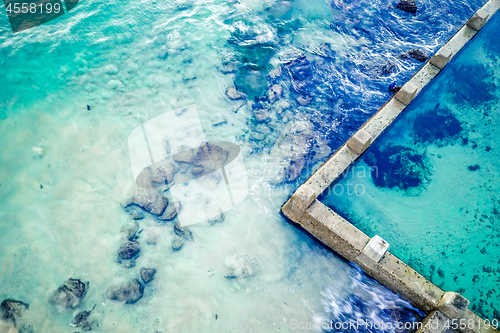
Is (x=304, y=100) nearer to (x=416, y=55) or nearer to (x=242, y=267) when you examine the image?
(x=416, y=55)

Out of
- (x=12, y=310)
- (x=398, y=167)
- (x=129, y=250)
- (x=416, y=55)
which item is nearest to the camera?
(x=12, y=310)

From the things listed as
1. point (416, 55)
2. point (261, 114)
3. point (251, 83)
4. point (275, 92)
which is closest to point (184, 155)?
point (261, 114)

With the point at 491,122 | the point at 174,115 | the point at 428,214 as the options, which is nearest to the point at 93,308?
the point at 174,115

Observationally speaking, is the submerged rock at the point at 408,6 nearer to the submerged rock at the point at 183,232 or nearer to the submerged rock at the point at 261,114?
the submerged rock at the point at 261,114

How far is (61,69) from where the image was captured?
10.6m

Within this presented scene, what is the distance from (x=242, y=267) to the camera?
7797mm

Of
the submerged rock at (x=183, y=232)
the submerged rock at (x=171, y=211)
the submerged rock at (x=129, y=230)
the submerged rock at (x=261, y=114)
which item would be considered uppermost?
the submerged rock at (x=261, y=114)

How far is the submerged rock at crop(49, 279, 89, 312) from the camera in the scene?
714 centimetres

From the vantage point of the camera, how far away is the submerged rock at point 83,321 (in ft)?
22.8

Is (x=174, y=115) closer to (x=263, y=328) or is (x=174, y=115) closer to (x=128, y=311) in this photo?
(x=128, y=311)

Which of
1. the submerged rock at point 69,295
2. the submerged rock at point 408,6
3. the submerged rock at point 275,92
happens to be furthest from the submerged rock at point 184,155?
the submerged rock at point 408,6

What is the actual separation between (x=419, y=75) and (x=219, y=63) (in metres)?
7.12

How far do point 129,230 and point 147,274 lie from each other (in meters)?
1.35

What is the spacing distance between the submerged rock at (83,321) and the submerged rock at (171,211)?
287 cm
